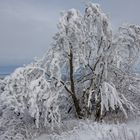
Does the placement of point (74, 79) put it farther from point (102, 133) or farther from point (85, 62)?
point (102, 133)

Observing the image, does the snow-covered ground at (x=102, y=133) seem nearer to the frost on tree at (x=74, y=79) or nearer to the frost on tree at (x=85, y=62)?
the frost on tree at (x=74, y=79)

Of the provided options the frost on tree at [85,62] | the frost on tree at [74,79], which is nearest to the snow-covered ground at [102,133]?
the frost on tree at [74,79]

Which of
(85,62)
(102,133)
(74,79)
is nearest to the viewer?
(102,133)

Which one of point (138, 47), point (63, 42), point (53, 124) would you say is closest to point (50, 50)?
point (63, 42)

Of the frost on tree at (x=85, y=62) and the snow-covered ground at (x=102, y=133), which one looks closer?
the snow-covered ground at (x=102, y=133)

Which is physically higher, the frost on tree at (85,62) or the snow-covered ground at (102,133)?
the frost on tree at (85,62)

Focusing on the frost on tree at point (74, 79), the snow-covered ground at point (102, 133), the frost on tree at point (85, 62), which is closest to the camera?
the snow-covered ground at point (102, 133)

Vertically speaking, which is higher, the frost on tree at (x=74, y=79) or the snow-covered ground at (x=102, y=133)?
the frost on tree at (x=74, y=79)

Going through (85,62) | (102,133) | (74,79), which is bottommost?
(102,133)

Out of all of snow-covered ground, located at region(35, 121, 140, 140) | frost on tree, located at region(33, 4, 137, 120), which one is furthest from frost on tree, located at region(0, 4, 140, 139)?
snow-covered ground, located at region(35, 121, 140, 140)

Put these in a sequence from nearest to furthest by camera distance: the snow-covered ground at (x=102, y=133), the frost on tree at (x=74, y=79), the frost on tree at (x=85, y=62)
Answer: the snow-covered ground at (x=102, y=133)
the frost on tree at (x=74, y=79)
the frost on tree at (x=85, y=62)

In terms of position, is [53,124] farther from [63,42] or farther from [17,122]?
[63,42]

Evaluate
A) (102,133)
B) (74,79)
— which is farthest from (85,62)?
(102,133)

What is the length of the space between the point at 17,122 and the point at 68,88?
2217 millimetres
